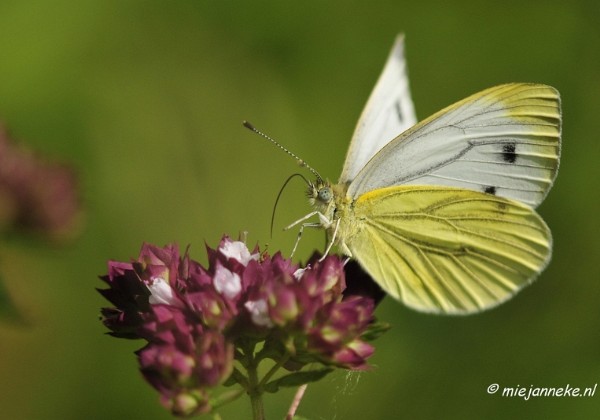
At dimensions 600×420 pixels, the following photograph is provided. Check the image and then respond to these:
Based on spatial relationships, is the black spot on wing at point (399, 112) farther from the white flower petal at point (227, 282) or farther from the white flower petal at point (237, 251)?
the white flower petal at point (227, 282)

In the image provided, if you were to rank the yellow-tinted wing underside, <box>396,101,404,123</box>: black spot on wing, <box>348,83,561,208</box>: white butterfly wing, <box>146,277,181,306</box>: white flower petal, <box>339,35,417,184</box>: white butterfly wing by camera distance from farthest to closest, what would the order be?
<box>396,101,404,123</box>: black spot on wing → <box>339,35,417,184</box>: white butterfly wing → <box>348,83,561,208</box>: white butterfly wing → the yellow-tinted wing underside → <box>146,277,181,306</box>: white flower petal

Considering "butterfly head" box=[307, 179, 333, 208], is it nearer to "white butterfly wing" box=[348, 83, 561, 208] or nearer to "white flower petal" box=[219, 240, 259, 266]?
"white butterfly wing" box=[348, 83, 561, 208]

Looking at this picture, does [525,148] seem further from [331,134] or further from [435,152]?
[331,134]

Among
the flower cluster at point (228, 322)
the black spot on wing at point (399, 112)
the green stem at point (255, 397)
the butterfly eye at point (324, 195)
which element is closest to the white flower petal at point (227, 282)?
the flower cluster at point (228, 322)

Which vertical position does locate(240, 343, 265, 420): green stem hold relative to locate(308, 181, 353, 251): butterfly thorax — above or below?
below

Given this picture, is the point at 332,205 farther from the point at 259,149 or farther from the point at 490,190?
the point at 259,149

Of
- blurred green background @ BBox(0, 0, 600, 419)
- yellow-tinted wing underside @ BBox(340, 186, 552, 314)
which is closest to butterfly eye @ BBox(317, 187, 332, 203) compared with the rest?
yellow-tinted wing underside @ BBox(340, 186, 552, 314)

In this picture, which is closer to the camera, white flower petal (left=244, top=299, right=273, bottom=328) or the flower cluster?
the flower cluster
